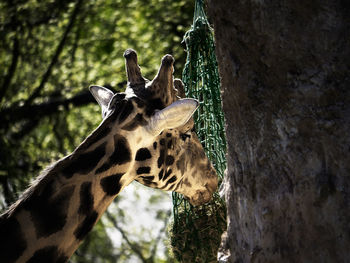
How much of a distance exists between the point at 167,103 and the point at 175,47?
3885 mm

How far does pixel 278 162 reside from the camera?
77.5 inches

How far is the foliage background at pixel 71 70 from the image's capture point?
6.66 metres

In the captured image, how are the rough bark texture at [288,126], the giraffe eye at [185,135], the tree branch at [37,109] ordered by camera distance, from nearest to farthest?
the rough bark texture at [288,126]
the giraffe eye at [185,135]
the tree branch at [37,109]

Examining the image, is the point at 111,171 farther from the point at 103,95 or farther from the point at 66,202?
the point at 103,95

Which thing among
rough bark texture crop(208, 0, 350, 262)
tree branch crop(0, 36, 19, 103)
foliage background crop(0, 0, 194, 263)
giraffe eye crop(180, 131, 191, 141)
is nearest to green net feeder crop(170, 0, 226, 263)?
giraffe eye crop(180, 131, 191, 141)

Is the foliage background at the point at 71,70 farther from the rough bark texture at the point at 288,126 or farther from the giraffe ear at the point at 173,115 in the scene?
the rough bark texture at the point at 288,126

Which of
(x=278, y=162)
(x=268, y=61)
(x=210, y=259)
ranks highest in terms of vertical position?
(x=268, y=61)

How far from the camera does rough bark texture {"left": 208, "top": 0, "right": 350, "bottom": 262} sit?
6.12 ft

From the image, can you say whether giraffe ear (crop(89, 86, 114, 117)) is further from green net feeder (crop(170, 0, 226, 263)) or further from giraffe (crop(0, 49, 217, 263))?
green net feeder (crop(170, 0, 226, 263))

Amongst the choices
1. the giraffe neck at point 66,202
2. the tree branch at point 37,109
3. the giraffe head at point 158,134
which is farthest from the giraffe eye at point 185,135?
the tree branch at point 37,109

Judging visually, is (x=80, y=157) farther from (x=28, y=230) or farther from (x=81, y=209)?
(x=28, y=230)

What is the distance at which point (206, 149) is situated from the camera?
3.31 m

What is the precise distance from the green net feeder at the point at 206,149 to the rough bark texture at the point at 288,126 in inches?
31.4

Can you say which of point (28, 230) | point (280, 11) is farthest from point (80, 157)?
point (280, 11)
